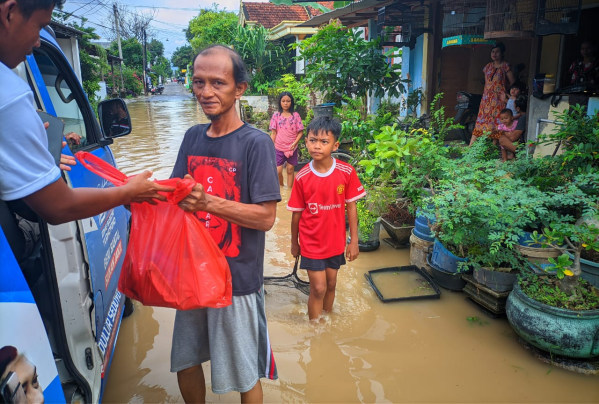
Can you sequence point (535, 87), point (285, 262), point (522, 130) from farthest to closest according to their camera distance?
point (522, 130) < point (535, 87) < point (285, 262)

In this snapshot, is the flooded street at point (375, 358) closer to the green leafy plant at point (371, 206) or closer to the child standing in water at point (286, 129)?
the green leafy plant at point (371, 206)

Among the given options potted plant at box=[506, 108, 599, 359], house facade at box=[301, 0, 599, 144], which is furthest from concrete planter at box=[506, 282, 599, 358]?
house facade at box=[301, 0, 599, 144]

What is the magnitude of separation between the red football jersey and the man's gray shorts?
1272mm

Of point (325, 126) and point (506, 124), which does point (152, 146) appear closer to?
point (506, 124)

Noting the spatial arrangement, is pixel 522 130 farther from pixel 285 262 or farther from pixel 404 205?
pixel 285 262

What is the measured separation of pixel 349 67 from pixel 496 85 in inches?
92.8

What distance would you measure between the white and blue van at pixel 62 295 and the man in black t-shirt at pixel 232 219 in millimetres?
419

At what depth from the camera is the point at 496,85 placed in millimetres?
7098

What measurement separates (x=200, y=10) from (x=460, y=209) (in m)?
46.5

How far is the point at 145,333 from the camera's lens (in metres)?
3.64

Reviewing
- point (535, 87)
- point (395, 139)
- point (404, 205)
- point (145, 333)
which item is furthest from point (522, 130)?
point (145, 333)

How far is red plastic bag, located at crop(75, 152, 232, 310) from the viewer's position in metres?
1.86

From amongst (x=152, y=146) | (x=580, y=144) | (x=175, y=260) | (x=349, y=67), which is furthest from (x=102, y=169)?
(x=152, y=146)

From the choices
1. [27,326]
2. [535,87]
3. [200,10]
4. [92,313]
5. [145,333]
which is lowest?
[145,333]
